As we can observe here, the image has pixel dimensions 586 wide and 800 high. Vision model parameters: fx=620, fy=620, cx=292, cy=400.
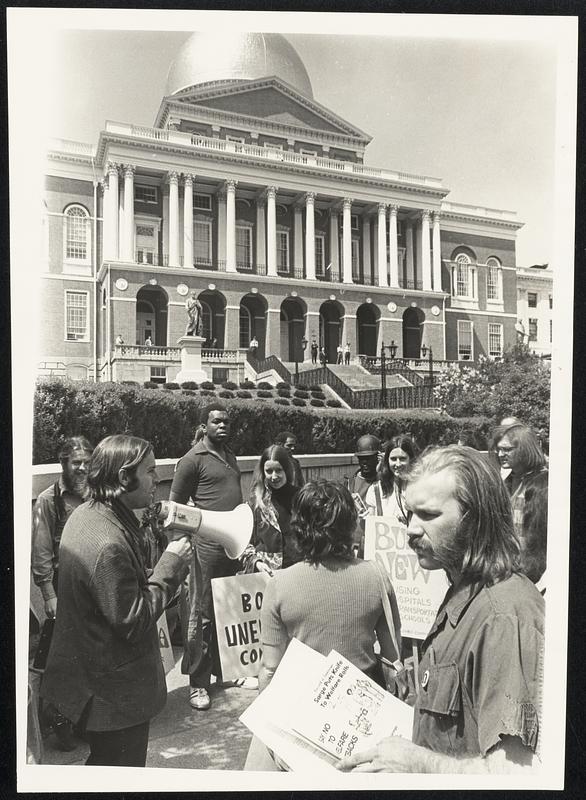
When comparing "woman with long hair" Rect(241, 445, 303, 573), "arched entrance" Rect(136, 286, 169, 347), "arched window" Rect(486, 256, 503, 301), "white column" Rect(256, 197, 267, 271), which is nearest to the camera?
"woman with long hair" Rect(241, 445, 303, 573)

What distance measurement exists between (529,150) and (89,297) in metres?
3.49

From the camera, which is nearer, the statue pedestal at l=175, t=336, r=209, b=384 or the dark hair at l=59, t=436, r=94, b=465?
the dark hair at l=59, t=436, r=94, b=465

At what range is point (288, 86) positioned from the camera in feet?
15.9

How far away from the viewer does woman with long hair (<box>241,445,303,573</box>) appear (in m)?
4.05

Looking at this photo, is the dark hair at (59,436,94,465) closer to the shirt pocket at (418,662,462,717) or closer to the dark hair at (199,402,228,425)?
the dark hair at (199,402,228,425)

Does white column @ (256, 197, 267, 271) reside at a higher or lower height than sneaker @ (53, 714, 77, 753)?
higher

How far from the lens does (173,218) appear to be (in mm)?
5180

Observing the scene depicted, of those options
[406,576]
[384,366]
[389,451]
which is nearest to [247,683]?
[406,576]

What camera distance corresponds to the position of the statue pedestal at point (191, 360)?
481 cm

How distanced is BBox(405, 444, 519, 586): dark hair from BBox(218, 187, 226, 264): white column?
312cm

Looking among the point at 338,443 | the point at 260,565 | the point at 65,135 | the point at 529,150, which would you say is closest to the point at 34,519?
the point at 260,565

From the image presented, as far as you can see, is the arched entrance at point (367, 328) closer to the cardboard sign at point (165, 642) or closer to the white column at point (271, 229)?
the white column at point (271, 229)

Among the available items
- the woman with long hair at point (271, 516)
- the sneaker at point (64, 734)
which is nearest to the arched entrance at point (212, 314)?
the woman with long hair at point (271, 516)

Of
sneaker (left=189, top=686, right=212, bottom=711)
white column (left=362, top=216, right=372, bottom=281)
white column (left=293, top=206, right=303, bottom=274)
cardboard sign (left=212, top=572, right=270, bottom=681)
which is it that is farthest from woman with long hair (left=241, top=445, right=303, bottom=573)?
white column (left=362, top=216, right=372, bottom=281)
